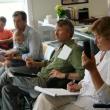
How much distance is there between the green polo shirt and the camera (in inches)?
105

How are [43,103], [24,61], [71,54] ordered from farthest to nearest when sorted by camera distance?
[24,61]
[71,54]
[43,103]

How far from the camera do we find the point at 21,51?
12.2 feet

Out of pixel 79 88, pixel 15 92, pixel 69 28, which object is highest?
pixel 69 28

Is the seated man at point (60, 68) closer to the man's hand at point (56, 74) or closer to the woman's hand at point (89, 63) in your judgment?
the man's hand at point (56, 74)

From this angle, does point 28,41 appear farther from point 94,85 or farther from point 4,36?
point 94,85

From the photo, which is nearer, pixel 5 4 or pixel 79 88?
pixel 79 88

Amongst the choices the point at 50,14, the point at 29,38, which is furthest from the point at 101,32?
the point at 50,14

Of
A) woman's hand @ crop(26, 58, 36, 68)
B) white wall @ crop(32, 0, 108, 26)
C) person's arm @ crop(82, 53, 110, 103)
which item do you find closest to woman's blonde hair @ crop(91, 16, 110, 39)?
person's arm @ crop(82, 53, 110, 103)

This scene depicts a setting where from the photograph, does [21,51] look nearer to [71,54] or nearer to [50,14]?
[71,54]

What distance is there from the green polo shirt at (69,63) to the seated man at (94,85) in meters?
0.29

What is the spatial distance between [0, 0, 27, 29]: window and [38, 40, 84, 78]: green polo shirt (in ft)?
7.08

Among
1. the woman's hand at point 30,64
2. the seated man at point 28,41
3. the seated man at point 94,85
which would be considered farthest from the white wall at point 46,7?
the seated man at point 94,85

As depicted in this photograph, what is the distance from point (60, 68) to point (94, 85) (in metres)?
0.87

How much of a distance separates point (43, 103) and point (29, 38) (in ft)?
4.57
